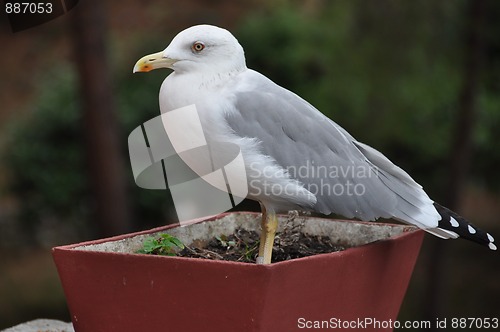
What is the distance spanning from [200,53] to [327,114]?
118 inches

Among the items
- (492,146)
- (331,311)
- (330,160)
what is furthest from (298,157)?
(492,146)

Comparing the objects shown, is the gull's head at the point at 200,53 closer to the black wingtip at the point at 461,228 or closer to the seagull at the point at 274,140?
the seagull at the point at 274,140

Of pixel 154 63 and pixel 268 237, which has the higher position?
pixel 154 63

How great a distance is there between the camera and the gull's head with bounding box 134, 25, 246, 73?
6.11ft

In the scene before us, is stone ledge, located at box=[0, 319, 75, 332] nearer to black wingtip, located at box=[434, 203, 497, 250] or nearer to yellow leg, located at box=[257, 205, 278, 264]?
yellow leg, located at box=[257, 205, 278, 264]

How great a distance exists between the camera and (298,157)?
1914mm

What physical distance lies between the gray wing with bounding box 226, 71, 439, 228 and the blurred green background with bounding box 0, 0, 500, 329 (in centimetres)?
232

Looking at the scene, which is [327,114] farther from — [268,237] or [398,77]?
[268,237]

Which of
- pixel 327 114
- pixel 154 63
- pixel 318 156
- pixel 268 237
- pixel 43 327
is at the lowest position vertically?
pixel 327 114

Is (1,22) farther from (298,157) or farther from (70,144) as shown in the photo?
(298,157)

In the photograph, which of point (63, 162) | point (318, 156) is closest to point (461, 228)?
point (318, 156)

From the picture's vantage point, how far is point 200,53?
1.87m

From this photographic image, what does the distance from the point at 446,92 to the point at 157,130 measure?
328cm

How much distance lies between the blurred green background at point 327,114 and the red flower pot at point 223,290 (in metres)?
2.48
